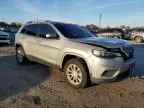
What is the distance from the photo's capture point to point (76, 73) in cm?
616

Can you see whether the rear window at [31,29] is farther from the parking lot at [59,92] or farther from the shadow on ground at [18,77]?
the parking lot at [59,92]

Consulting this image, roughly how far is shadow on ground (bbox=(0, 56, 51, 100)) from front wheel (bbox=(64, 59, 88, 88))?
94cm

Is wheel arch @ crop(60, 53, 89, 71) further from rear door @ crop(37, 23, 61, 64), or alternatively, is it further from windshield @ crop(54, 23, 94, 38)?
windshield @ crop(54, 23, 94, 38)

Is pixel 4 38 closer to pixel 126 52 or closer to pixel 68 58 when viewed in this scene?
pixel 68 58

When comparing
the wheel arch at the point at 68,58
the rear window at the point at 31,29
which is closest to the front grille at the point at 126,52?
the wheel arch at the point at 68,58

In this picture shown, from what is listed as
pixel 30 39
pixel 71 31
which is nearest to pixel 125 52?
pixel 71 31

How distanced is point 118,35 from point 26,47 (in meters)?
19.9

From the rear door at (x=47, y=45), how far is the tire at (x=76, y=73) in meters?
0.56

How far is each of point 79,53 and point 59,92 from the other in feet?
3.52

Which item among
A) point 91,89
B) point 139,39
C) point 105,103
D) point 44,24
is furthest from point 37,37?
point 139,39

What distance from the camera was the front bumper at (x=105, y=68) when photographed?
5633 millimetres

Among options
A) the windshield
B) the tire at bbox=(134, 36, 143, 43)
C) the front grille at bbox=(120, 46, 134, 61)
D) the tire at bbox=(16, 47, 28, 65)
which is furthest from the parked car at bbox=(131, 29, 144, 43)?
the front grille at bbox=(120, 46, 134, 61)

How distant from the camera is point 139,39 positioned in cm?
2530

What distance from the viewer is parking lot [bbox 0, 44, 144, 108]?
5.11 meters
